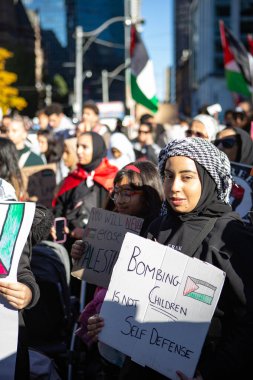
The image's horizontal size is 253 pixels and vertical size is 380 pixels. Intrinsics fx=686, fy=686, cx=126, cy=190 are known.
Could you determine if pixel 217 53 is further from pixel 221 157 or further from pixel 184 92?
pixel 221 157

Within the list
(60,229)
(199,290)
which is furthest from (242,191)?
(199,290)

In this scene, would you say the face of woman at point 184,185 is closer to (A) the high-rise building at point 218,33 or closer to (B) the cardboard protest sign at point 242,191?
(B) the cardboard protest sign at point 242,191

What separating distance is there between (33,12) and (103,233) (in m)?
129

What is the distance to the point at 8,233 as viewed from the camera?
111 inches

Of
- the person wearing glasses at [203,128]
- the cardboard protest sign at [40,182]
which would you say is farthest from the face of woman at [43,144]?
the person wearing glasses at [203,128]

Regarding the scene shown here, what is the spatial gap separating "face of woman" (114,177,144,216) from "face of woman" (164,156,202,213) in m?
1.12

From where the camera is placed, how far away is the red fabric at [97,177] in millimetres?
6020

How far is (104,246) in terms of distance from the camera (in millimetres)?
3867

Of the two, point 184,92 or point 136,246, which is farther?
point 184,92

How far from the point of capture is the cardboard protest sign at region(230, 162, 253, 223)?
4.86 metres

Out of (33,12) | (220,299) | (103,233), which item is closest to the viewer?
(220,299)

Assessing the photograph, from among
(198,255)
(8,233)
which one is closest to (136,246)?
(198,255)

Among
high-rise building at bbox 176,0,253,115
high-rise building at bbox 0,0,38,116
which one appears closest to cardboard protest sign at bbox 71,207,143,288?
high-rise building at bbox 176,0,253,115

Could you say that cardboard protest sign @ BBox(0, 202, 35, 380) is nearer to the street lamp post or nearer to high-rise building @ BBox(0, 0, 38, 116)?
the street lamp post
